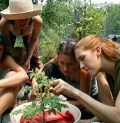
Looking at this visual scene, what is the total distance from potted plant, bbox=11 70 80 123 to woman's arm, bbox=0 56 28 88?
851mm

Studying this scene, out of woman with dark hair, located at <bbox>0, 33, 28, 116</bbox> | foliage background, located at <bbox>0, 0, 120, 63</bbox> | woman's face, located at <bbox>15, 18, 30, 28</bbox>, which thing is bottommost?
foliage background, located at <bbox>0, 0, 120, 63</bbox>

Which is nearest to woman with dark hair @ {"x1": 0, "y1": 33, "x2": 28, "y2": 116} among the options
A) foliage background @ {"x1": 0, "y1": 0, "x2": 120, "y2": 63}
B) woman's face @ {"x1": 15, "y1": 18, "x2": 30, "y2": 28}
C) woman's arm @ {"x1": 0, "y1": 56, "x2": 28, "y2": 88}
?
woman's arm @ {"x1": 0, "y1": 56, "x2": 28, "y2": 88}

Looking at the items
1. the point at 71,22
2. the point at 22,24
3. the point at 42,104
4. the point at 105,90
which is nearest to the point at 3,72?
the point at 22,24

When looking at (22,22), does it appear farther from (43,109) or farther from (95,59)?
(43,109)

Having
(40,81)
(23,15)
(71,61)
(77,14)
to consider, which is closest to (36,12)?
(23,15)

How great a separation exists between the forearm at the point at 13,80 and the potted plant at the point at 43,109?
33.1 inches

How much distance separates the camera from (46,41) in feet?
30.2

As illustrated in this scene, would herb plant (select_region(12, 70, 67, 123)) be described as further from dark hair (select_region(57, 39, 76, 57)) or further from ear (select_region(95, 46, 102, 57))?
dark hair (select_region(57, 39, 76, 57))

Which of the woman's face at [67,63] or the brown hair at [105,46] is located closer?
the brown hair at [105,46]

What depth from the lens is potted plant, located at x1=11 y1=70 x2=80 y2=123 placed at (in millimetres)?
2109

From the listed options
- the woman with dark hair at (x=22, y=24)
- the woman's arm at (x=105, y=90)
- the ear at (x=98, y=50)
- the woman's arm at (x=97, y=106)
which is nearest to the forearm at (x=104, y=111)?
the woman's arm at (x=97, y=106)

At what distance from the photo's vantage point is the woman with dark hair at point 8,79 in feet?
10.3

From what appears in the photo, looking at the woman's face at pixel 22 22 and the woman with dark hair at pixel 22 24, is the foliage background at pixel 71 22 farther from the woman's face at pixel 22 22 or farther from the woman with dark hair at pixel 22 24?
the woman's face at pixel 22 22

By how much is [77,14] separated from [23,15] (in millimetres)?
7283
